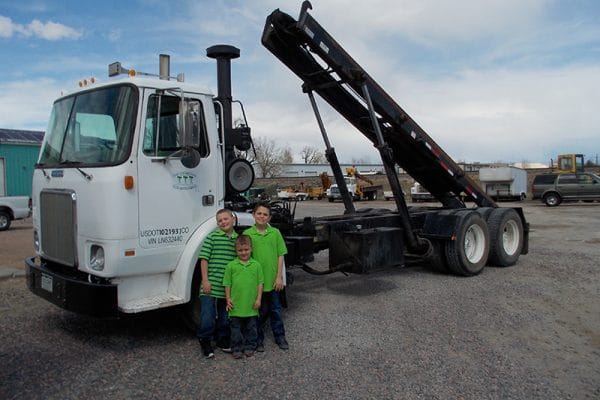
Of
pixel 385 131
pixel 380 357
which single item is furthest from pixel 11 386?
pixel 385 131

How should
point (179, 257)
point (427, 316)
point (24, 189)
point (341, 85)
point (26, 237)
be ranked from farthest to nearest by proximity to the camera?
point (24, 189) < point (26, 237) < point (341, 85) < point (427, 316) < point (179, 257)

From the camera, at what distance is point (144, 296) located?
16.3 ft

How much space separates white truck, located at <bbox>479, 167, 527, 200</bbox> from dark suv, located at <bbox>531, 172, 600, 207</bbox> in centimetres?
343

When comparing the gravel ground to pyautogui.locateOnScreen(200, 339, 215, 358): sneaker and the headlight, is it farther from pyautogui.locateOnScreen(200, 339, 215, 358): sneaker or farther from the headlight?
the headlight

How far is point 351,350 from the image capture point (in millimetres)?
5074

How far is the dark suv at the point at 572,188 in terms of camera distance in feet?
95.1

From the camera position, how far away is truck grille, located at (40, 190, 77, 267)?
4.96m

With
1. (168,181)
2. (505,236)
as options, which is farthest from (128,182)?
(505,236)

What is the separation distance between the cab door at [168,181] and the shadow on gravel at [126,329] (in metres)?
0.90

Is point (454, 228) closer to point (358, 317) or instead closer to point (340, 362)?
point (358, 317)

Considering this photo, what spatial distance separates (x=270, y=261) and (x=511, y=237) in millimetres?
6444

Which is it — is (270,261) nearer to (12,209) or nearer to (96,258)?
(96,258)

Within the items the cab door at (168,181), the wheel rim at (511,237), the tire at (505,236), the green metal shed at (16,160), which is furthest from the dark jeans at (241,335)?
the green metal shed at (16,160)

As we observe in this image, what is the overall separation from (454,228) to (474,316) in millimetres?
2461
